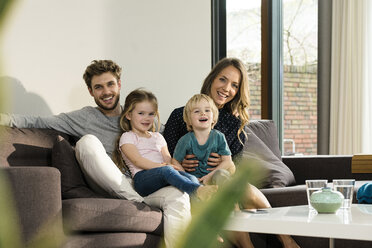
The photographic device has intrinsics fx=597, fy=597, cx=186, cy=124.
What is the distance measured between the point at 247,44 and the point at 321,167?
7.47 feet

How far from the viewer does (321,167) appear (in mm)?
3699

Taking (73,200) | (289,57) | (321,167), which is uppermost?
(289,57)

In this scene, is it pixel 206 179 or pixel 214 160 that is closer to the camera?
pixel 206 179

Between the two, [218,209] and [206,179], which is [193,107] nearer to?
[206,179]

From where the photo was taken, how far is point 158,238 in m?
2.56

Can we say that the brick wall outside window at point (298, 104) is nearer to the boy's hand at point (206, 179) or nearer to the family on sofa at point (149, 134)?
the family on sofa at point (149, 134)

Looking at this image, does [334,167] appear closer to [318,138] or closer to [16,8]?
[318,138]

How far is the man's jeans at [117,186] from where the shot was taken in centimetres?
255

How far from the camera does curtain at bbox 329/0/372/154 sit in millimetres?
5254

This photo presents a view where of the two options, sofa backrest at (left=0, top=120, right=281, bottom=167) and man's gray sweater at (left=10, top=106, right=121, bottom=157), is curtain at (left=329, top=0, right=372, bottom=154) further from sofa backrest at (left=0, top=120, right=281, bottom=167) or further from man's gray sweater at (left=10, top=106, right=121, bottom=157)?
sofa backrest at (left=0, top=120, right=281, bottom=167)

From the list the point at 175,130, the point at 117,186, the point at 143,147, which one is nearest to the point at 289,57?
the point at 175,130

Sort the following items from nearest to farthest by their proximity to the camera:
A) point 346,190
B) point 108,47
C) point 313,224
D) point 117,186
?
point 313,224, point 346,190, point 117,186, point 108,47

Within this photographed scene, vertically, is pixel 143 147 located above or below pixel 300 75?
below

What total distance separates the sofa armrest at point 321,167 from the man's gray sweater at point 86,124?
128cm
